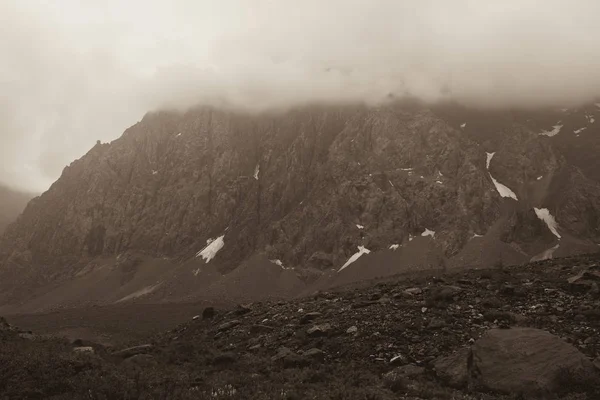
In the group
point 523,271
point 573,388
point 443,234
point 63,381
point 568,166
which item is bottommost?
point 443,234

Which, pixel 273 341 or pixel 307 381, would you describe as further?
pixel 273 341

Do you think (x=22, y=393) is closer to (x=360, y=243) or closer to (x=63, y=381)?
(x=63, y=381)

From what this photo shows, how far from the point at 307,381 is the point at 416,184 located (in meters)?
168

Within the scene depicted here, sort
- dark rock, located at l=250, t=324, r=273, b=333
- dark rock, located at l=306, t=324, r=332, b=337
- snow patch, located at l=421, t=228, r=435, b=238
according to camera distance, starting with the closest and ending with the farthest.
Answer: dark rock, located at l=306, t=324, r=332, b=337 < dark rock, located at l=250, t=324, r=273, b=333 < snow patch, located at l=421, t=228, r=435, b=238

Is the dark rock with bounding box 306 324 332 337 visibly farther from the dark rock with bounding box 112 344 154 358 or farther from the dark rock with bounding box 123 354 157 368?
the dark rock with bounding box 112 344 154 358

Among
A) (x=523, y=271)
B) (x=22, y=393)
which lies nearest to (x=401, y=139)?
(x=523, y=271)

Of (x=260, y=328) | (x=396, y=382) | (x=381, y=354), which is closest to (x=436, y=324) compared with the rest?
(x=381, y=354)

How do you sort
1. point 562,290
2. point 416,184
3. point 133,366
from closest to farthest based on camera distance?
point 133,366 → point 562,290 → point 416,184

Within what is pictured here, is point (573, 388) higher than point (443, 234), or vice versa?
point (573, 388)

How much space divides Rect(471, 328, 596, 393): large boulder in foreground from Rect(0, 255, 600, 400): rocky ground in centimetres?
3

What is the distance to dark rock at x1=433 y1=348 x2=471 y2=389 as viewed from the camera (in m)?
16.2

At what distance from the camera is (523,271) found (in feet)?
108

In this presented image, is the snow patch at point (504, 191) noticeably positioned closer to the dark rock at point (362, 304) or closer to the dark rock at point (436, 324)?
the dark rock at point (362, 304)

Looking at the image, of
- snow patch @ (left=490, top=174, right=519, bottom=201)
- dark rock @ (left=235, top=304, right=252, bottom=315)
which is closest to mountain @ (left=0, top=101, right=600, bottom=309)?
snow patch @ (left=490, top=174, right=519, bottom=201)
